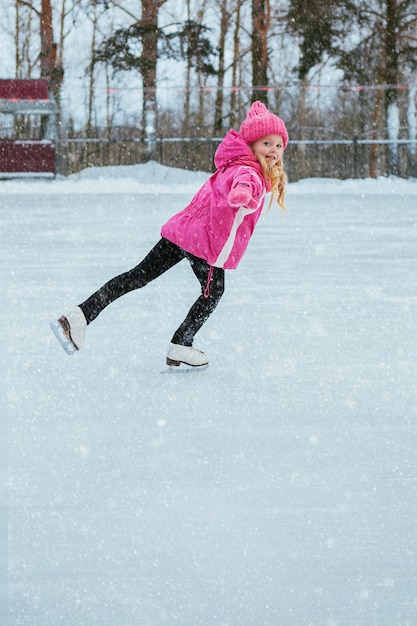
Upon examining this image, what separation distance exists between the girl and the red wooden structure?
16.5 meters

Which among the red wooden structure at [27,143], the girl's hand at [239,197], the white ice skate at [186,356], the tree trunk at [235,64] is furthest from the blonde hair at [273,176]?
the tree trunk at [235,64]

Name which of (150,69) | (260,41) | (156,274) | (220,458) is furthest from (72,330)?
(260,41)

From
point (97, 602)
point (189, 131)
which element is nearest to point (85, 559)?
point (97, 602)

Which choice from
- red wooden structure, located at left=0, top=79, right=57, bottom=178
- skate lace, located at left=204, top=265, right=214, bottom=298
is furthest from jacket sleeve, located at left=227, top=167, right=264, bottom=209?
red wooden structure, located at left=0, top=79, right=57, bottom=178

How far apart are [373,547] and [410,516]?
0.20 m

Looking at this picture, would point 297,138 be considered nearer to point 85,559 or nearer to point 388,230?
point 388,230

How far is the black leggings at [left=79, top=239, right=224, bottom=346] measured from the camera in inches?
148

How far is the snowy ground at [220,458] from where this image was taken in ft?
5.83

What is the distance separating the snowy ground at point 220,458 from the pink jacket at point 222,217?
0.44 m

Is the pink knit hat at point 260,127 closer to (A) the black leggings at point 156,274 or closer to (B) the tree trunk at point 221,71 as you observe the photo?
(A) the black leggings at point 156,274

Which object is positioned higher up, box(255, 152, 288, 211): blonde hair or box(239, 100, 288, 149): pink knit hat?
box(239, 100, 288, 149): pink knit hat

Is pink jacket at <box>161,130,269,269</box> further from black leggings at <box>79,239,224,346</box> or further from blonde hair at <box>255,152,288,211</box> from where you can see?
black leggings at <box>79,239,224,346</box>

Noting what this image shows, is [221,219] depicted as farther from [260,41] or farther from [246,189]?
[260,41]

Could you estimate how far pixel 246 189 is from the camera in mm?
3301
